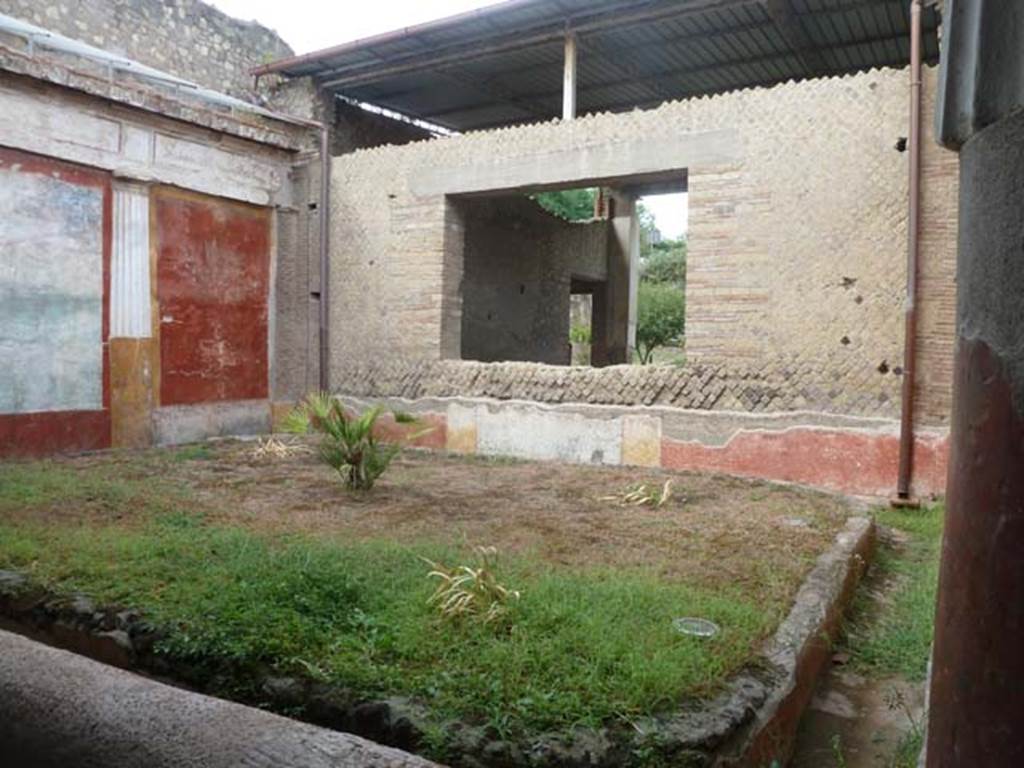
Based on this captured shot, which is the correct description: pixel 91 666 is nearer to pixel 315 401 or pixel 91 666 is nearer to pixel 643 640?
pixel 643 640

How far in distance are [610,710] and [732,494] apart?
4129 mm

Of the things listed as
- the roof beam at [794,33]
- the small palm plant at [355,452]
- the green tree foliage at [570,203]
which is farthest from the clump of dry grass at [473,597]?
the green tree foliage at [570,203]

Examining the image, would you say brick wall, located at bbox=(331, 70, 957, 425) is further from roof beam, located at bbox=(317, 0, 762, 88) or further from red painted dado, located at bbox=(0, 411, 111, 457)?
red painted dado, located at bbox=(0, 411, 111, 457)

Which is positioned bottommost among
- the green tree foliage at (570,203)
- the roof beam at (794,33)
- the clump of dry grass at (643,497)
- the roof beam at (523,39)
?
the clump of dry grass at (643,497)

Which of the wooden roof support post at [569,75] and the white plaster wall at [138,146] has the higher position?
the wooden roof support post at [569,75]

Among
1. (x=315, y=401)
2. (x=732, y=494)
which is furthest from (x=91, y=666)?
(x=732, y=494)

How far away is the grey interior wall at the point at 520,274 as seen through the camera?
38.9 ft

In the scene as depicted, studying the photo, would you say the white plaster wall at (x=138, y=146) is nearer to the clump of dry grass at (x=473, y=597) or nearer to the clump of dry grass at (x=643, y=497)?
the clump of dry grass at (x=643, y=497)

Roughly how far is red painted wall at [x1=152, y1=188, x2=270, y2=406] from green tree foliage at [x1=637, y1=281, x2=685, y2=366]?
11643 mm

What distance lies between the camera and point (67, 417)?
26.8 ft

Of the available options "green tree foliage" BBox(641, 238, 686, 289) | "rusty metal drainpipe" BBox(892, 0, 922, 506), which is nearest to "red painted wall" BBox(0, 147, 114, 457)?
"rusty metal drainpipe" BBox(892, 0, 922, 506)

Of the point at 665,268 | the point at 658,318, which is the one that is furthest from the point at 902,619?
the point at 665,268

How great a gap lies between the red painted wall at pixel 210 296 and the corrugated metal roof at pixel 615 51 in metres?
2.39

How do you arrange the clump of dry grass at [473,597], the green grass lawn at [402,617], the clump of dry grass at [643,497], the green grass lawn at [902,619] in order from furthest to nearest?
the clump of dry grass at [643,497], the green grass lawn at [902,619], the clump of dry grass at [473,597], the green grass lawn at [402,617]
